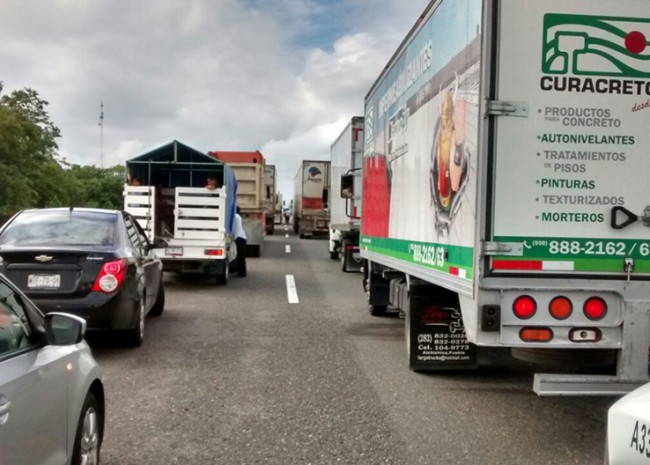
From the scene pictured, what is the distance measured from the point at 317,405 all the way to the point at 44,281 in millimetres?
3258

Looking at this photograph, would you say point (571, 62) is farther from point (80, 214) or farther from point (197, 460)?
point (80, 214)

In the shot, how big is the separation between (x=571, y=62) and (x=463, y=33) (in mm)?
865

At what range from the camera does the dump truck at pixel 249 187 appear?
21.4 meters

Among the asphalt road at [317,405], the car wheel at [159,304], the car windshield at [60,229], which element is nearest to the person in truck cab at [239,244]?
the car wheel at [159,304]

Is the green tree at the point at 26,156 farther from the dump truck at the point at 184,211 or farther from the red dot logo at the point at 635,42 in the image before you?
the red dot logo at the point at 635,42

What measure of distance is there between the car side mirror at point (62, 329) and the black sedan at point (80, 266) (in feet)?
12.2

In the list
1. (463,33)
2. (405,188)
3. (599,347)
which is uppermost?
(463,33)

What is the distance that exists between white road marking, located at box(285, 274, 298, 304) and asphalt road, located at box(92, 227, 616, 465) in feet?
9.09

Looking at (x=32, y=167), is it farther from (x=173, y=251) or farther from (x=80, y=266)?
(x=80, y=266)

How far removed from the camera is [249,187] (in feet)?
71.2

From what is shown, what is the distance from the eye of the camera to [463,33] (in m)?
5.03

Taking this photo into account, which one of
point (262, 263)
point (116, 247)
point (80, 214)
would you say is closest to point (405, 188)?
point (116, 247)

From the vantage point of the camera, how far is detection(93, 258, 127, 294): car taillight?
7188mm

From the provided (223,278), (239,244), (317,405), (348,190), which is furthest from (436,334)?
(239,244)
